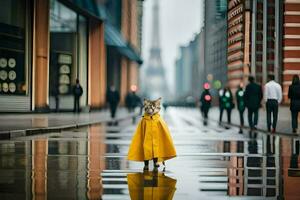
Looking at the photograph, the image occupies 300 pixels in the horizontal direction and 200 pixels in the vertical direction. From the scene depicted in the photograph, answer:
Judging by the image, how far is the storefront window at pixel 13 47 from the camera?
36.4 m

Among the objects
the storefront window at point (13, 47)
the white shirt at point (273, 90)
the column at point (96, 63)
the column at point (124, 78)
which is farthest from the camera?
the column at point (124, 78)

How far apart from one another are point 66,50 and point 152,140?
3538 cm

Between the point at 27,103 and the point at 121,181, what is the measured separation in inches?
1155

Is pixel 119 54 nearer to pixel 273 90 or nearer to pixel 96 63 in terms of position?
pixel 96 63

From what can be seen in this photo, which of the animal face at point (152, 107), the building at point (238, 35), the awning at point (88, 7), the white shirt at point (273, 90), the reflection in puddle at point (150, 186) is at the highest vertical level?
the awning at point (88, 7)

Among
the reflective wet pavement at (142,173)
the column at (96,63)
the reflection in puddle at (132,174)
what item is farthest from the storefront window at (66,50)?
the reflection in puddle at (132,174)

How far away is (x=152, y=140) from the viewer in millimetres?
11422

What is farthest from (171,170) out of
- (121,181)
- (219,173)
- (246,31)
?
(246,31)

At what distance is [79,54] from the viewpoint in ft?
159

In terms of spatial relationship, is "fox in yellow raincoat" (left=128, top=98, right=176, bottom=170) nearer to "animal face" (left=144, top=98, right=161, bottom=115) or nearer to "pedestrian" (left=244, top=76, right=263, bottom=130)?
"animal face" (left=144, top=98, right=161, bottom=115)

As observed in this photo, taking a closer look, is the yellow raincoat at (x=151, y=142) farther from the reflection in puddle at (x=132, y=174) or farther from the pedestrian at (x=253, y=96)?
the pedestrian at (x=253, y=96)

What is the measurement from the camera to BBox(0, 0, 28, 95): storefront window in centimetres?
3641

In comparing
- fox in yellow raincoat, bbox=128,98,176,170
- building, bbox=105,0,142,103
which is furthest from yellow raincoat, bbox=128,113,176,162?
building, bbox=105,0,142,103

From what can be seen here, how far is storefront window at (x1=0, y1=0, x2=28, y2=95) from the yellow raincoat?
85.1 feet
